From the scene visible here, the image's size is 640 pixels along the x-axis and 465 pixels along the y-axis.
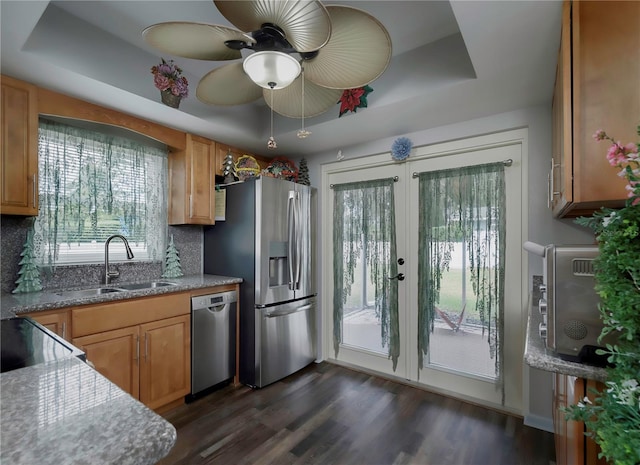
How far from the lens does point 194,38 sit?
1141mm

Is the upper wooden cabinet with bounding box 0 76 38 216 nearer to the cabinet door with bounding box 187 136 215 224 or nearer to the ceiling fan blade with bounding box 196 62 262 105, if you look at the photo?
the cabinet door with bounding box 187 136 215 224

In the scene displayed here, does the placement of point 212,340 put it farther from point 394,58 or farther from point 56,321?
point 394,58

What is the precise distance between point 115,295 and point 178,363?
752 millimetres

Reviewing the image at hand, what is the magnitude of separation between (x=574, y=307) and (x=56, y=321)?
2.60 metres

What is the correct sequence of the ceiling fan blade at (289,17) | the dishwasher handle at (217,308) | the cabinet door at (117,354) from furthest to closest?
the dishwasher handle at (217,308), the cabinet door at (117,354), the ceiling fan blade at (289,17)

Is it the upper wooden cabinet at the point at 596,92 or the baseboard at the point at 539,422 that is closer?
the upper wooden cabinet at the point at 596,92

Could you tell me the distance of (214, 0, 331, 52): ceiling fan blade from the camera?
3.15ft

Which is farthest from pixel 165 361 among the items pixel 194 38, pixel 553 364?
pixel 553 364

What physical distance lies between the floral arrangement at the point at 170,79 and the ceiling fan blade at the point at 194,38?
1202 millimetres

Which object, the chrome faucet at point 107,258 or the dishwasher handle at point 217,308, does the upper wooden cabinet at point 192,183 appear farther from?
the dishwasher handle at point 217,308

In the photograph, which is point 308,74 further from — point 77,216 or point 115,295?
point 77,216

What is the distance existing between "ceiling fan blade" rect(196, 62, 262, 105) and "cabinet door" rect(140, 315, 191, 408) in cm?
170

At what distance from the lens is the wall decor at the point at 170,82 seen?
2.24 meters

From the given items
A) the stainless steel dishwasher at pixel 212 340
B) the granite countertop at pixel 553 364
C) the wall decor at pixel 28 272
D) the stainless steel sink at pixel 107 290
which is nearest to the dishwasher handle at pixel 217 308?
the stainless steel dishwasher at pixel 212 340
